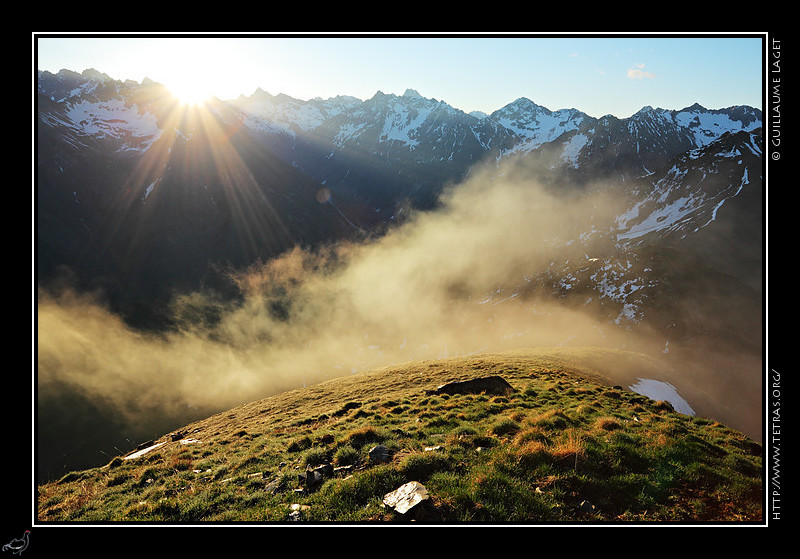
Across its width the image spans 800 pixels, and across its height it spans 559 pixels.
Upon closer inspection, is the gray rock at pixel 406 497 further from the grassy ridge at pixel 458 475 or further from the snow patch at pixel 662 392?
the snow patch at pixel 662 392

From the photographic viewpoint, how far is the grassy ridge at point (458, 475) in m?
8.18

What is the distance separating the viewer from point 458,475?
9.01m

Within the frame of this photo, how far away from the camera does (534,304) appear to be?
198750 millimetres

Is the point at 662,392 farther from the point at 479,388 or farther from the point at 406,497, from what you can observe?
the point at 406,497

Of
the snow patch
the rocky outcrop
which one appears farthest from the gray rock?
the snow patch

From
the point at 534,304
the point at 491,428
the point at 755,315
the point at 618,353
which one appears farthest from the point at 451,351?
the point at 491,428
